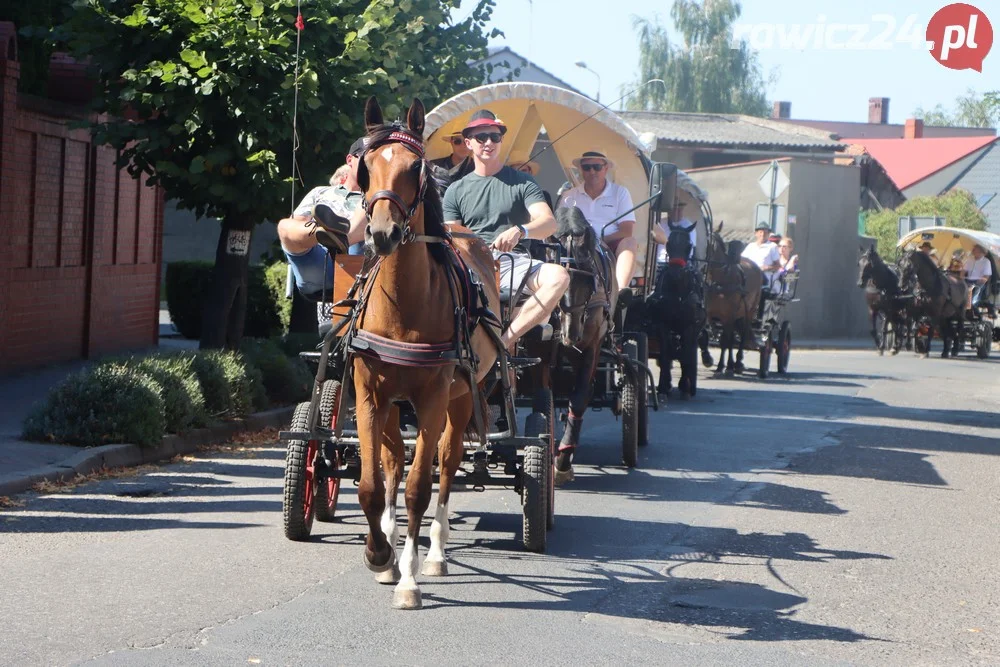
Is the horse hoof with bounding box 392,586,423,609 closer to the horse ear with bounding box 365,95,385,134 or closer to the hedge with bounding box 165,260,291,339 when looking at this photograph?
the horse ear with bounding box 365,95,385,134

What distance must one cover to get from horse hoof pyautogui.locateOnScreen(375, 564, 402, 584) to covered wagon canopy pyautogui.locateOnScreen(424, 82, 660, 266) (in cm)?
562

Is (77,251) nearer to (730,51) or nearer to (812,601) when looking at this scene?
(812,601)

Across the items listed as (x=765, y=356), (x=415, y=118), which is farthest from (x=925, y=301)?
(x=415, y=118)

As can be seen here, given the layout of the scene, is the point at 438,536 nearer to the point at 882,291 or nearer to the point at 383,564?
the point at 383,564

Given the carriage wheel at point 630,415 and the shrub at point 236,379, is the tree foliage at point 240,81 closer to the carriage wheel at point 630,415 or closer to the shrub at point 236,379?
the shrub at point 236,379

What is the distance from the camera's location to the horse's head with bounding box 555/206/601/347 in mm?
10141

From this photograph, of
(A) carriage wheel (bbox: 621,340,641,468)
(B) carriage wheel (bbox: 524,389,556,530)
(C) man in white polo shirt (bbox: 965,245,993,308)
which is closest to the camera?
(B) carriage wheel (bbox: 524,389,556,530)

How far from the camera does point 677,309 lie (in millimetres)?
17172

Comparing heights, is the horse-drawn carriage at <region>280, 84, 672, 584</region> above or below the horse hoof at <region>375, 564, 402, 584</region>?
above

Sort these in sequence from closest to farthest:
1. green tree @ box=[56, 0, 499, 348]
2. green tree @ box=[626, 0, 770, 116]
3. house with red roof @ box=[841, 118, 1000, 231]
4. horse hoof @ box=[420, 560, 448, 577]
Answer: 1. horse hoof @ box=[420, 560, 448, 577]
2. green tree @ box=[56, 0, 499, 348]
3. house with red roof @ box=[841, 118, 1000, 231]
4. green tree @ box=[626, 0, 770, 116]

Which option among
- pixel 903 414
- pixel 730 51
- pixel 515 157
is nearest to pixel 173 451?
pixel 515 157

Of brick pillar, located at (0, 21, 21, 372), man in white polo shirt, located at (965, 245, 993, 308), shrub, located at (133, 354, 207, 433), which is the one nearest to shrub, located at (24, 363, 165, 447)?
shrub, located at (133, 354, 207, 433)

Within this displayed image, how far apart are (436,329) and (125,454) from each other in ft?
15.2

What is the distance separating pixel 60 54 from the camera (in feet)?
50.2
